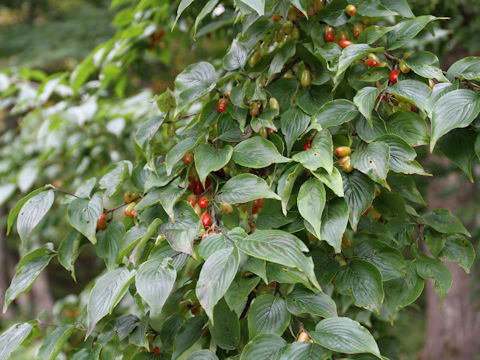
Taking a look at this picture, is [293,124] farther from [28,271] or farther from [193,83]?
[28,271]

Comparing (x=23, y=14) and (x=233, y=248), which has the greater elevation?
(x=233, y=248)

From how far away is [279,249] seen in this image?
0.85 m

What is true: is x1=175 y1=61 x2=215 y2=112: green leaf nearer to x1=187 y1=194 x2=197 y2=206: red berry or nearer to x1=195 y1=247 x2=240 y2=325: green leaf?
x1=187 y1=194 x2=197 y2=206: red berry

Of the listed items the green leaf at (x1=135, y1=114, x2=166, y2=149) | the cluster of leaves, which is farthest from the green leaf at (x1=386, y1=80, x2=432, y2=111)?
the green leaf at (x1=135, y1=114, x2=166, y2=149)

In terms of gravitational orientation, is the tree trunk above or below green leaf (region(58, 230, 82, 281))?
below

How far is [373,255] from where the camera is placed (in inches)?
43.4

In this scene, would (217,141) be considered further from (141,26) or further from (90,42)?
(90,42)

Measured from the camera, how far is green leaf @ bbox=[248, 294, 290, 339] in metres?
0.93

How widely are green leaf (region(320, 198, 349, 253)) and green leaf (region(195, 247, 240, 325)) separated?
0.23 m

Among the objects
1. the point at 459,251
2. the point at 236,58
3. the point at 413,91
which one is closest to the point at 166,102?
the point at 236,58

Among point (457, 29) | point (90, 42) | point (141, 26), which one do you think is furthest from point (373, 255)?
point (90, 42)

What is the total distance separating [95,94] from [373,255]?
6.83ft

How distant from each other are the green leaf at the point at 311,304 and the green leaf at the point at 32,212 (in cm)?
67

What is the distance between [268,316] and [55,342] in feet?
1.92
